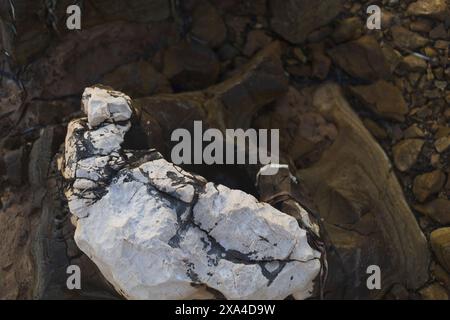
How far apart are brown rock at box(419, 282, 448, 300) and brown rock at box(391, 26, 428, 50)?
1.09 metres

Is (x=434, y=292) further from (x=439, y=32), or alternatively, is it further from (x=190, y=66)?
(x=190, y=66)

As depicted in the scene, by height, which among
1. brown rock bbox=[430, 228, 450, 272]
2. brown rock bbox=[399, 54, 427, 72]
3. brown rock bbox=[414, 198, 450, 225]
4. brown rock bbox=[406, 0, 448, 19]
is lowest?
brown rock bbox=[430, 228, 450, 272]

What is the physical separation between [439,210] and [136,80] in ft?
4.81

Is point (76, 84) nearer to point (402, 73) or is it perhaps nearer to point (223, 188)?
point (223, 188)

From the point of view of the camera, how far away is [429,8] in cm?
229

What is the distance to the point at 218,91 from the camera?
2141 mm

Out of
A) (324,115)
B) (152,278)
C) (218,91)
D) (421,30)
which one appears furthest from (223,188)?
(421,30)

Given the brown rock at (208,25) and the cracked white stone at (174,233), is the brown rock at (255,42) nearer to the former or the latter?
the brown rock at (208,25)

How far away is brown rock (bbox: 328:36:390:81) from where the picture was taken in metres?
2.32

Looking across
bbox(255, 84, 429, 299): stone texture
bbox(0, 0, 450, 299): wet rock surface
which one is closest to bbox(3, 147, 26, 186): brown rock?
bbox(0, 0, 450, 299): wet rock surface

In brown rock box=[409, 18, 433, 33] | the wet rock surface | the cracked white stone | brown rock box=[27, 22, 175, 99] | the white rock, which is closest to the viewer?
the cracked white stone

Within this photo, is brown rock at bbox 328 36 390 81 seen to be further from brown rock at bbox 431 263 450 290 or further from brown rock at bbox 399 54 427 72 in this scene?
brown rock at bbox 431 263 450 290

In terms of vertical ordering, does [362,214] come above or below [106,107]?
below

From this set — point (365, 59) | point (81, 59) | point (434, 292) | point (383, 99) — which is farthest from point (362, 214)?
point (81, 59)
